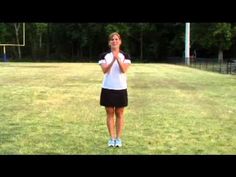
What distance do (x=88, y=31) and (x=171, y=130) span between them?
87194 millimetres

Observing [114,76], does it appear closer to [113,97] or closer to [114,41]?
[113,97]

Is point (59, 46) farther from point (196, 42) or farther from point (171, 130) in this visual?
point (171, 130)

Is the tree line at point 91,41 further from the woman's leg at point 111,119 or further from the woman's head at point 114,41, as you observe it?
the woman's head at point 114,41

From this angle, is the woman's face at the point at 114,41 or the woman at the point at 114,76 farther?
the woman at the point at 114,76

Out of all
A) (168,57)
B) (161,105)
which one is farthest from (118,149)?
(168,57)

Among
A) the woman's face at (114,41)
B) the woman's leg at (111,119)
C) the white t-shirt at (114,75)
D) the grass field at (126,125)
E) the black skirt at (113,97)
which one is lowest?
the grass field at (126,125)

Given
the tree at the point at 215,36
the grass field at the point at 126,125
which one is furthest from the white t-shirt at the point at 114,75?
the tree at the point at 215,36

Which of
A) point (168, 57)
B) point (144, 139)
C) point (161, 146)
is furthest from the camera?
point (168, 57)

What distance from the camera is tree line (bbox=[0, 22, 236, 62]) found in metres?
95.1

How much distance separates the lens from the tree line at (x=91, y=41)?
95062mm

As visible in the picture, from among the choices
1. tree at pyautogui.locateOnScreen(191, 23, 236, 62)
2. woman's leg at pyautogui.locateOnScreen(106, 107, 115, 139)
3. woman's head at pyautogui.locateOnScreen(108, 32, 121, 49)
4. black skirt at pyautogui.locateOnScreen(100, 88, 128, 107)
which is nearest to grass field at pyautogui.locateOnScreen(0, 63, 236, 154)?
woman's leg at pyautogui.locateOnScreen(106, 107, 115, 139)
